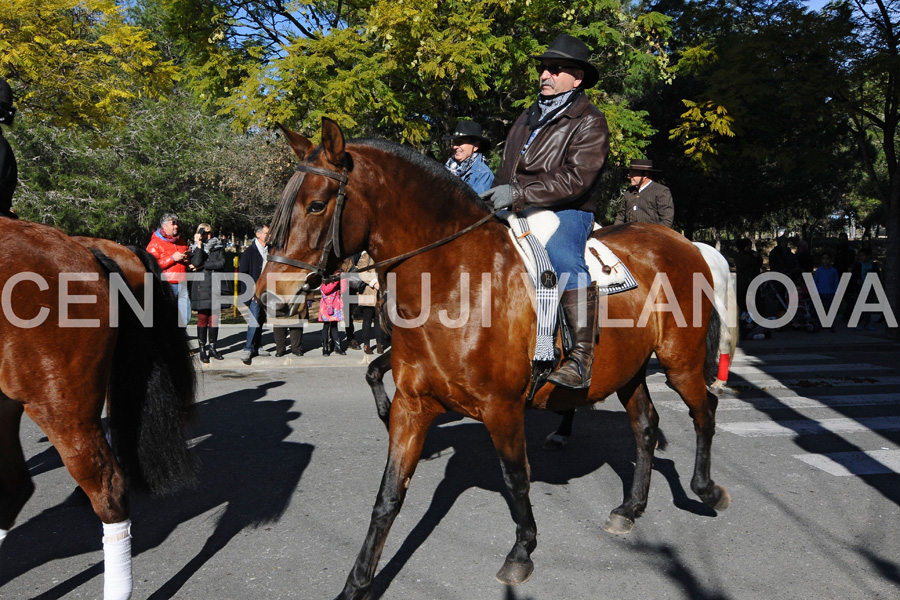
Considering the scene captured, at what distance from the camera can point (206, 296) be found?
38.7 feet

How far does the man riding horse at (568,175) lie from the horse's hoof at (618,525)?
1051 mm

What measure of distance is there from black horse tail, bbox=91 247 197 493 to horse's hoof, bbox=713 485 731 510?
3.36 metres

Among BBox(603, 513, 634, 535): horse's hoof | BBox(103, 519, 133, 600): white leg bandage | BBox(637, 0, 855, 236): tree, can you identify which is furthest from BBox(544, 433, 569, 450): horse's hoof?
BBox(637, 0, 855, 236): tree

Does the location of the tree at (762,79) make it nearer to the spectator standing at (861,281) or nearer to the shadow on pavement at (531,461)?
the spectator standing at (861,281)

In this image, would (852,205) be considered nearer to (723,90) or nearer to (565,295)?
(723,90)

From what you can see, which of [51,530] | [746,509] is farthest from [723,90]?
[51,530]

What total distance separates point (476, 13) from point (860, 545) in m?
11.6

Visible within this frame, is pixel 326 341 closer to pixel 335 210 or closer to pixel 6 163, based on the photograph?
pixel 6 163

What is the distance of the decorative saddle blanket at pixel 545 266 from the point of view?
12.5ft

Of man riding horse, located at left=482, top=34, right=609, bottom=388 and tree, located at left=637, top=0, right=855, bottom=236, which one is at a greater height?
tree, located at left=637, top=0, right=855, bottom=236

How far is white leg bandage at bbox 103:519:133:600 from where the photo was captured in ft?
10.9

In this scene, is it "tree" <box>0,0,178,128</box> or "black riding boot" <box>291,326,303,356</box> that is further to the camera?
"tree" <box>0,0,178,128</box>

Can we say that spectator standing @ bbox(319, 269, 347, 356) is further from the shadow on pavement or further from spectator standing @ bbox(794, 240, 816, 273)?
spectator standing @ bbox(794, 240, 816, 273)

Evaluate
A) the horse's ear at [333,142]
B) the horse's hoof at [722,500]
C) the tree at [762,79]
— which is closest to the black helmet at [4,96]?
the horse's ear at [333,142]
